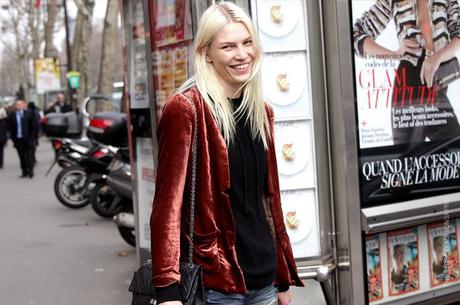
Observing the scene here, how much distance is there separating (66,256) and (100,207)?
6.32ft

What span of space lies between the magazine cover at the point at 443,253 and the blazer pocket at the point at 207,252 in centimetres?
231

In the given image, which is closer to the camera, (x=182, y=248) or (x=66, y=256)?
(x=182, y=248)

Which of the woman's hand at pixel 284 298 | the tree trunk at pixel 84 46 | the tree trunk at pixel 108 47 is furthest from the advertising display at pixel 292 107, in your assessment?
the tree trunk at pixel 84 46

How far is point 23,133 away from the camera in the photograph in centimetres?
1670

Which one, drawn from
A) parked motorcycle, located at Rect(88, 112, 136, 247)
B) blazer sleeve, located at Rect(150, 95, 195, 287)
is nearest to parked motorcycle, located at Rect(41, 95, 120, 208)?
parked motorcycle, located at Rect(88, 112, 136, 247)

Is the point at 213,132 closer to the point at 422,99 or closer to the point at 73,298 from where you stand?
the point at 422,99

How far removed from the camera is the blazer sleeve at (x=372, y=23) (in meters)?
3.92

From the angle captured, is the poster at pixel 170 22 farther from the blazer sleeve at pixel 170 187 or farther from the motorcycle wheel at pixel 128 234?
the motorcycle wheel at pixel 128 234

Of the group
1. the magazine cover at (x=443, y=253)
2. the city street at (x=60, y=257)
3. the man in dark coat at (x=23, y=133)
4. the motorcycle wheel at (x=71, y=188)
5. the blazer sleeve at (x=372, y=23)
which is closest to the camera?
the blazer sleeve at (x=372, y=23)

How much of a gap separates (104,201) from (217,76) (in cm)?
730

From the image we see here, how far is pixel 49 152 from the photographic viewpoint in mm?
26859

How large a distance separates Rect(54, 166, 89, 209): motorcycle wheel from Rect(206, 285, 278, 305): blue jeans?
Answer: 8.48 meters

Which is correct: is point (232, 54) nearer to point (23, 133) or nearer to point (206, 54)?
point (206, 54)

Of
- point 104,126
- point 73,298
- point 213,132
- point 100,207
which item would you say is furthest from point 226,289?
point 100,207
